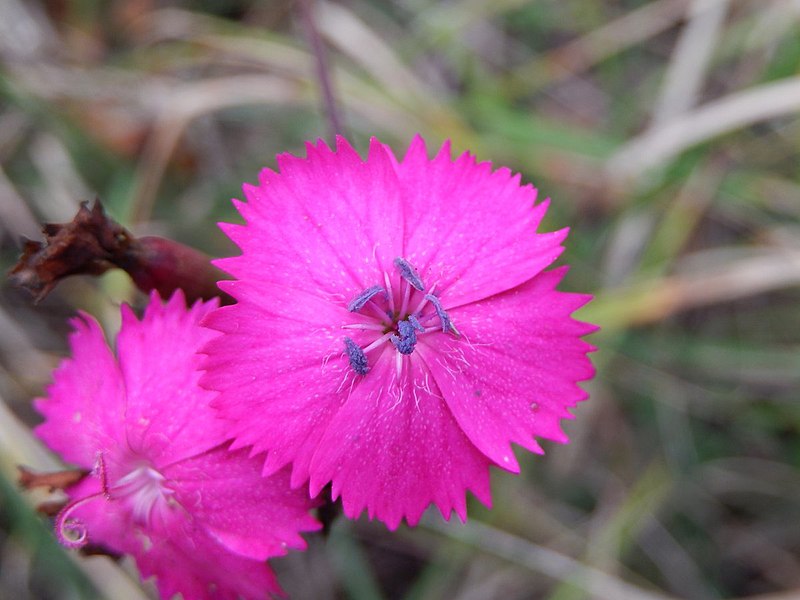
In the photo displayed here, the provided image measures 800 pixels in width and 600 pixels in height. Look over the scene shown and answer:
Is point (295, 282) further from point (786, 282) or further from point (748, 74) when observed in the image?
point (748, 74)

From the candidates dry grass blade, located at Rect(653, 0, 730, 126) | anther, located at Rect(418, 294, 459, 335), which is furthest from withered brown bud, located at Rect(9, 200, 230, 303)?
dry grass blade, located at Rect(653, 0, 730, 126)

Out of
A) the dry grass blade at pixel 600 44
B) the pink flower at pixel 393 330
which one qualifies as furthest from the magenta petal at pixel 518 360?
the dry grass blade at pixel 600 44

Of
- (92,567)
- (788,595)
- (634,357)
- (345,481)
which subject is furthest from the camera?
(634,357)

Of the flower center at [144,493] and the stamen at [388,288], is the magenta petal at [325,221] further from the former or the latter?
the flower center at [144,493]

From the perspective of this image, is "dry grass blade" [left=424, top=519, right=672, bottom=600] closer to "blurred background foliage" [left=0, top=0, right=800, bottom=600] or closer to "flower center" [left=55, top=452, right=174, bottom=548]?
"blurred background foliage" [left=0, top=0, right=800, bottom=600]

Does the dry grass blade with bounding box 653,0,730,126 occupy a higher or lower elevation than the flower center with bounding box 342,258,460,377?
higher

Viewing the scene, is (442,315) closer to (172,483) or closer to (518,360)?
(518,360)

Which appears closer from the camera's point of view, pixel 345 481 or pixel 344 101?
pixel 345 481

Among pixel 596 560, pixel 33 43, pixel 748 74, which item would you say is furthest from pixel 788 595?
pixel 33 43
